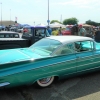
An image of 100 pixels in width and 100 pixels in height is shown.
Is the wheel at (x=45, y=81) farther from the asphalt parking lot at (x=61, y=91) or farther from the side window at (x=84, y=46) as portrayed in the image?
the side window at (x=84, y=46)

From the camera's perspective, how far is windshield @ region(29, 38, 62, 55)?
4559 mm

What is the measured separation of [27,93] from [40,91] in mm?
315

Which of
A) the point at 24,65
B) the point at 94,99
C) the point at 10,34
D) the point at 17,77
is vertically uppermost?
the point at 10,34

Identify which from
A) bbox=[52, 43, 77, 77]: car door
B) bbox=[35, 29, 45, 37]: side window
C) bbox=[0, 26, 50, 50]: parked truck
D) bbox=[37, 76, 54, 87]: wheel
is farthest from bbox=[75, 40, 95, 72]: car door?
bbox=[35, 29, 45, 37]: side window

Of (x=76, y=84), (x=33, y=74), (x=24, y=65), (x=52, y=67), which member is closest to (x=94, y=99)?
(x=76, y=84)

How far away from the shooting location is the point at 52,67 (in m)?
4.14

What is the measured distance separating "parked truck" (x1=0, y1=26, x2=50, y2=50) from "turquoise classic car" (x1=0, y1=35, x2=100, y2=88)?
219cm

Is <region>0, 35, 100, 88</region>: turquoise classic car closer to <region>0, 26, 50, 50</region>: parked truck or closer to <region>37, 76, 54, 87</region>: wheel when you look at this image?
<region>37, 76, 54, 87</region>: wheel

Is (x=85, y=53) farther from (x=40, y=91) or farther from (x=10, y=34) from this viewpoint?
(x=10, y=34)

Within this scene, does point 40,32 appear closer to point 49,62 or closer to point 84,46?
point 84,46

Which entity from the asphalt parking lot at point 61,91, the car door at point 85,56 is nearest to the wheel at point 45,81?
the asphalt parking lot at point 61,91

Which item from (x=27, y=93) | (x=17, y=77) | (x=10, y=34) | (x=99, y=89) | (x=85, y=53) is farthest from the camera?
(x=10, y=34)

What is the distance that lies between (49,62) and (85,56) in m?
1.24

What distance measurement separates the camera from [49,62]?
4.13 metres
